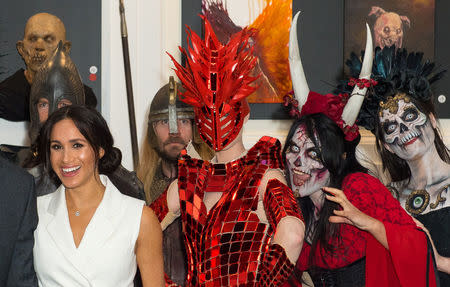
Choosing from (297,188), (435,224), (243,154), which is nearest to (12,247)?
(243,154)

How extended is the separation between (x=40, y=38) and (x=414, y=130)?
257 cm

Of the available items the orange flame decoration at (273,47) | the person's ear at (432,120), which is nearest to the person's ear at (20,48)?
the orange flame decoration at (273,47)

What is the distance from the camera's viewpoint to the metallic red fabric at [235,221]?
90.4 inches

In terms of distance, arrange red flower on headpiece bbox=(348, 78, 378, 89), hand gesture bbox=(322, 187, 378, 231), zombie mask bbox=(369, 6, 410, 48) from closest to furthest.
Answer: hand gesture bbox=(322, 187, 378, 231) → red flower on headpiece bbox=(348, 78, 378, 89) → zombie mask bbox=(369, 6, 410, 48)

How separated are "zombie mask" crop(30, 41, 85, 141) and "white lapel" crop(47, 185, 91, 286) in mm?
969

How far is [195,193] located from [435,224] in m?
1.41

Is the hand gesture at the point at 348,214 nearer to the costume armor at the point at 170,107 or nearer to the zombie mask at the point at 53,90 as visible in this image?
the costume armor at the point at 170,107

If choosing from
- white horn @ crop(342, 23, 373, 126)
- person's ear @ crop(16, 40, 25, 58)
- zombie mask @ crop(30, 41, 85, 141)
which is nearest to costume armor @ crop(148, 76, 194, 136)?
zombie mask @ crop(30, 41, 85, 141)

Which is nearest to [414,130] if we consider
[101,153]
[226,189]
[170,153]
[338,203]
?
[338,203]

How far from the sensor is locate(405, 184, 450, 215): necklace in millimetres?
3146

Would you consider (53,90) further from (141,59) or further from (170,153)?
(141,59)

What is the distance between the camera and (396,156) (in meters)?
3.29

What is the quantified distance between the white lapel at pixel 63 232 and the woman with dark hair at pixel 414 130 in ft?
5.49

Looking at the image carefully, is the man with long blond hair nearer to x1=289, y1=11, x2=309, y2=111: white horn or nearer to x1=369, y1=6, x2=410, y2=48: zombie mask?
x1=289, y1=11, x2=309, y2=111: white horn
